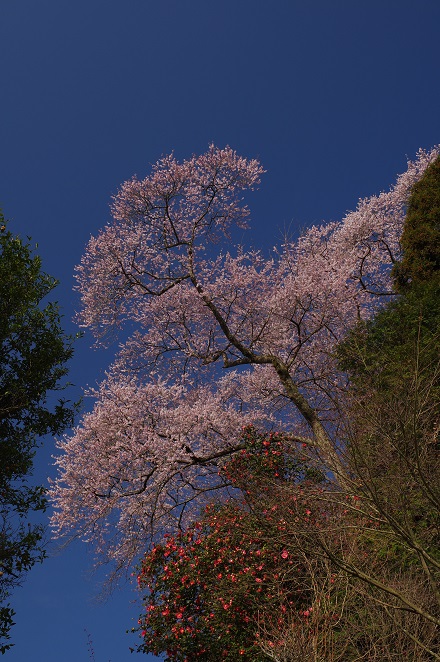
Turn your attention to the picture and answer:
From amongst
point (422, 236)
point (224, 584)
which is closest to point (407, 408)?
point (224, 584)

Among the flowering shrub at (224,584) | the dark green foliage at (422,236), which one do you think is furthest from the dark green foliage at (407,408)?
the flowering shrub at (224,584)

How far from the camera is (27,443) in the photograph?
Result: 987cm

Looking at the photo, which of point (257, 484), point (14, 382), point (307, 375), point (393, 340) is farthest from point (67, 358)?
point (307, 375)

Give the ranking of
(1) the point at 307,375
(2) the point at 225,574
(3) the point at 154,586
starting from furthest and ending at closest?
(1) the point at 307,375, (3) the point at 154,586, (2) the point at 225,574

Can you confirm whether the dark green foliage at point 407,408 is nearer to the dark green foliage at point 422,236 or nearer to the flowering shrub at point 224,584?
the dark green foliage at point 422,236

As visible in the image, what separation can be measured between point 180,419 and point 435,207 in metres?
7.75

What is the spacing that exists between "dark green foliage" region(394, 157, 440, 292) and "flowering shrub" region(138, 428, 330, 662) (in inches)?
246

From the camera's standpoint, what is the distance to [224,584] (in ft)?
28.4

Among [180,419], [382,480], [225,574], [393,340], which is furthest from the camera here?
[180,419]

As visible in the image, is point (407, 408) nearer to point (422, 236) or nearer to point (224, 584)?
point (224, 584)

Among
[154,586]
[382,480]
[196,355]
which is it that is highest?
[196,355]

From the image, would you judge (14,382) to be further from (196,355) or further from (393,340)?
(393,340)

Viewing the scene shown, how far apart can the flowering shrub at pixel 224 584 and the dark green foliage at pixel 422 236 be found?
625cm

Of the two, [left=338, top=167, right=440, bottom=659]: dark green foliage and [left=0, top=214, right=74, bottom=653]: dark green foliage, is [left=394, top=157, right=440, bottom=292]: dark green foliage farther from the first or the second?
[left=0, top=214, right=74, bottom=653]: dark green foliage
